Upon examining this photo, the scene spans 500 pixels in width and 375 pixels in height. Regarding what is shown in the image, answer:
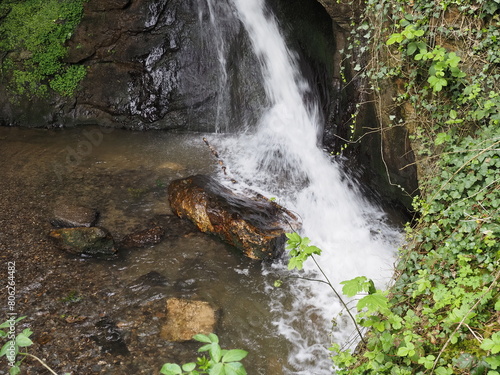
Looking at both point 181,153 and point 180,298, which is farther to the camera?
point 181,153

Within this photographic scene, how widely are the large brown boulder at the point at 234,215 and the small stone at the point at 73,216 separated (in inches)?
44.6

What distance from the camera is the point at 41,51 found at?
893cm

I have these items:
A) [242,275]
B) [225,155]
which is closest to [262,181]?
[225,155]

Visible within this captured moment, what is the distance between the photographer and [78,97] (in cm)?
907

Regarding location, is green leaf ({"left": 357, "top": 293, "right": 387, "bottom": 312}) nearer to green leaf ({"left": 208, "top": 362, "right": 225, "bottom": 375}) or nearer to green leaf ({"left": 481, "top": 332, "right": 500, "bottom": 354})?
green leaf ({"left": 481, "top": 332, "right": 500, "bottom": 354})

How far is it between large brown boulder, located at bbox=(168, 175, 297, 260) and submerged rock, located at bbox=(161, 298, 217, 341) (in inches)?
41.4

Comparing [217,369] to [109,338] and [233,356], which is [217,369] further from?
[109,338]

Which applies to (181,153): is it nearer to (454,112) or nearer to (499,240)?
(454,112)

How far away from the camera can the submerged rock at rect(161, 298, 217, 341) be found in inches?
171

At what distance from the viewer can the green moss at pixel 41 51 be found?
8.94 metres

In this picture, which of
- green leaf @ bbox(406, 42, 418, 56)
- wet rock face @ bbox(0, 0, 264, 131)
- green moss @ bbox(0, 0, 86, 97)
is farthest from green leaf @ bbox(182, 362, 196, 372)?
green moss @ bbox(0, 0, 86, 97)

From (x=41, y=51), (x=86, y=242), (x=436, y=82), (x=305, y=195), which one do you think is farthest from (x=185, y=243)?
(x=41, y=51)

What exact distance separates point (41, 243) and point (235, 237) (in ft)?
8.21

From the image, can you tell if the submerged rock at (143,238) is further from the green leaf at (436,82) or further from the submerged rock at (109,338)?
the green leaf at (436,82)
